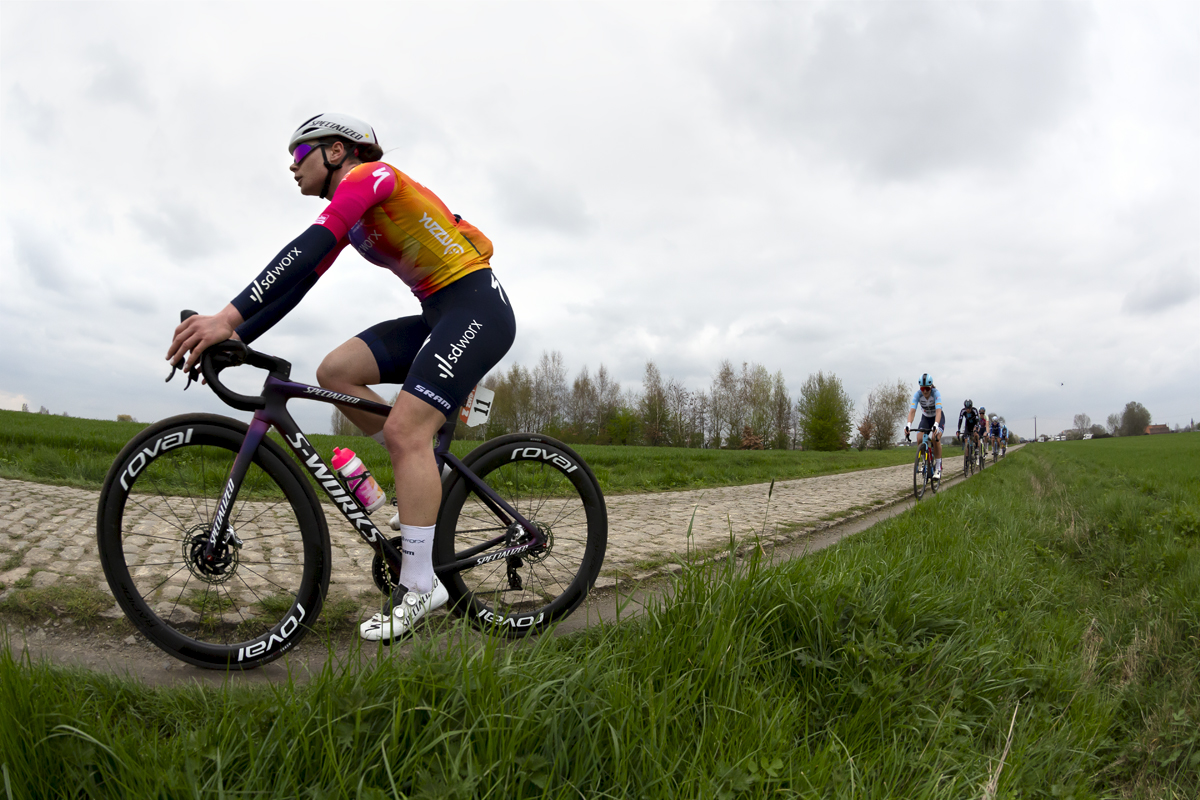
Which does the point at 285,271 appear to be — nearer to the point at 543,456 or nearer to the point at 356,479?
the point at 356,479

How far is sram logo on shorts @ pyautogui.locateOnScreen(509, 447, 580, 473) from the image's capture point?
123 inches

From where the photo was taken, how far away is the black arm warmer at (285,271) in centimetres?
241

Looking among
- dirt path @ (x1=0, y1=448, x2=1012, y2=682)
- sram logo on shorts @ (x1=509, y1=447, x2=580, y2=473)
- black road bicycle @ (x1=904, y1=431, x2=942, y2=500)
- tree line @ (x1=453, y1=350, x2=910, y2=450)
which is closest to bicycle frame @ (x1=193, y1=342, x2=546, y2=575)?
sram logo on shorts @ (x1=509, y1=447, x2=580, y2=473)

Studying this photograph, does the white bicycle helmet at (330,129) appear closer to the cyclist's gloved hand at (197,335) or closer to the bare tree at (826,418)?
the cyclist's gloved hand at (197,335)

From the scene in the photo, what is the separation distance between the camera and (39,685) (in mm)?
1574

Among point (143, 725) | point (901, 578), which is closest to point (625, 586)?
point (901, 578)

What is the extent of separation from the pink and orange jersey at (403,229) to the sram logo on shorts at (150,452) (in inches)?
37.5

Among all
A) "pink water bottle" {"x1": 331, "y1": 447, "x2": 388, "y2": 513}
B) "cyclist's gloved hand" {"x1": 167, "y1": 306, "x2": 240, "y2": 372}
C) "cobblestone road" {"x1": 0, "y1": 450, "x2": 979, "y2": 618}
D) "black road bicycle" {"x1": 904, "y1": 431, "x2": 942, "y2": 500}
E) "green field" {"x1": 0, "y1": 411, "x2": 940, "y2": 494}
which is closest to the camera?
"cyclist's gloved hand" {"x1": 167, "y1": 306, "x2": 240, "y2": 372}

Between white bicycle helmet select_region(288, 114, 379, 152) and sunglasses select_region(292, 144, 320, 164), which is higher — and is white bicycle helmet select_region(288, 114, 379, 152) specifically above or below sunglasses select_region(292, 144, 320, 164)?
above

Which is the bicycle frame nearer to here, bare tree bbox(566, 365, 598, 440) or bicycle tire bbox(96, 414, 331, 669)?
bicycle tire bbox(96, 414, 331, 669)

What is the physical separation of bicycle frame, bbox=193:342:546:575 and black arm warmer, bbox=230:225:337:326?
18cm


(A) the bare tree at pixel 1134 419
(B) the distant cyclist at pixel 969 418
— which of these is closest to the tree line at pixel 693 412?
(B) the distant cyclist at pixel 969 418

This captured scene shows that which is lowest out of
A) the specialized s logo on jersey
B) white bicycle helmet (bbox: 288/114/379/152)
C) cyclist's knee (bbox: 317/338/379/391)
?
cyclist's knee (bbox: 317/338/379/391)

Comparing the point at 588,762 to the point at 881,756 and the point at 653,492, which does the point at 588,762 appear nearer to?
the point at 881,756
